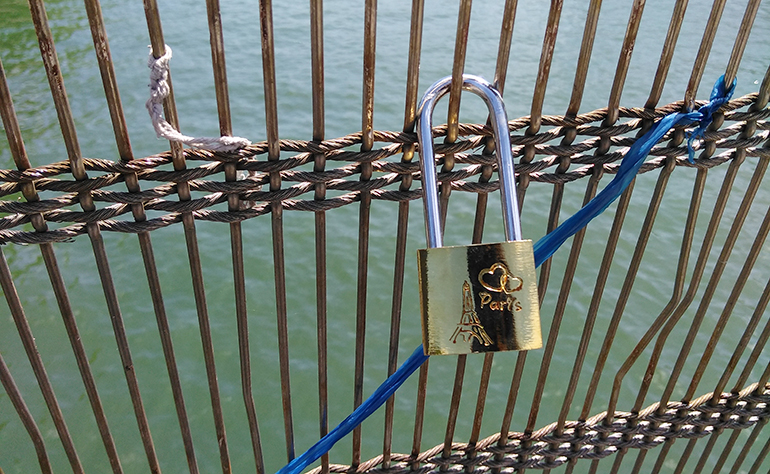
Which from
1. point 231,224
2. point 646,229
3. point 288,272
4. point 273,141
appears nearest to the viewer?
point 273,141

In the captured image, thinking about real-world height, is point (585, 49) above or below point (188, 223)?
above

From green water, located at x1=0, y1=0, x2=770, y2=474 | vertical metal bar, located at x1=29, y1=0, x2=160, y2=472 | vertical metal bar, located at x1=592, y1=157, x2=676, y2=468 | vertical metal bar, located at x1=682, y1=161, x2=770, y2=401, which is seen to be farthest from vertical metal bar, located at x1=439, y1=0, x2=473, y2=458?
green water, located at x1=0, y1=0, x2=770, y2=474

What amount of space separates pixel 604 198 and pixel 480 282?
33cm

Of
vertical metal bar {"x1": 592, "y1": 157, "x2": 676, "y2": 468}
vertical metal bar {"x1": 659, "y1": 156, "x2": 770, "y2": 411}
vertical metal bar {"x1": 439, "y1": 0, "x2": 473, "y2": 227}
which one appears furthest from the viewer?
vertical metal bar {"x1": 659, "y1": 156, "x2": 770, "y2": 411}

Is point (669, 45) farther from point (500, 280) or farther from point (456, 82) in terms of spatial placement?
point (500, 280)

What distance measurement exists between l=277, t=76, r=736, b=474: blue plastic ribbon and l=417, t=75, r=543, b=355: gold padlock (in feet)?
0.44

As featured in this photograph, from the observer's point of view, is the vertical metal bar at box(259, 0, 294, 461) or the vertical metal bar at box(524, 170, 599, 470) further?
the vertical metal bar at box(524, 170, 599, 470)

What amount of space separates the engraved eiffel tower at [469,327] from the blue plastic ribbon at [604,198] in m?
0.13

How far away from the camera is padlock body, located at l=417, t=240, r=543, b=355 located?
0.90 metres

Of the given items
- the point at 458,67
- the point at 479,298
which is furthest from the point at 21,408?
the point at 458,67

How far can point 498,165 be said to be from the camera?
93 centimetres

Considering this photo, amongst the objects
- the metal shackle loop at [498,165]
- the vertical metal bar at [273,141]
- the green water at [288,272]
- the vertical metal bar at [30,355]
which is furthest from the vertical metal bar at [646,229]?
the green water at [288,272]

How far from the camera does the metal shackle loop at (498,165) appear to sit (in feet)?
2.92

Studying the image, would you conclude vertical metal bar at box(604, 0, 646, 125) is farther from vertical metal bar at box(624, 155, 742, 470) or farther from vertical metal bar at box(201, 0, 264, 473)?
vertical metal bar at box(201, 0, 264, 473)
